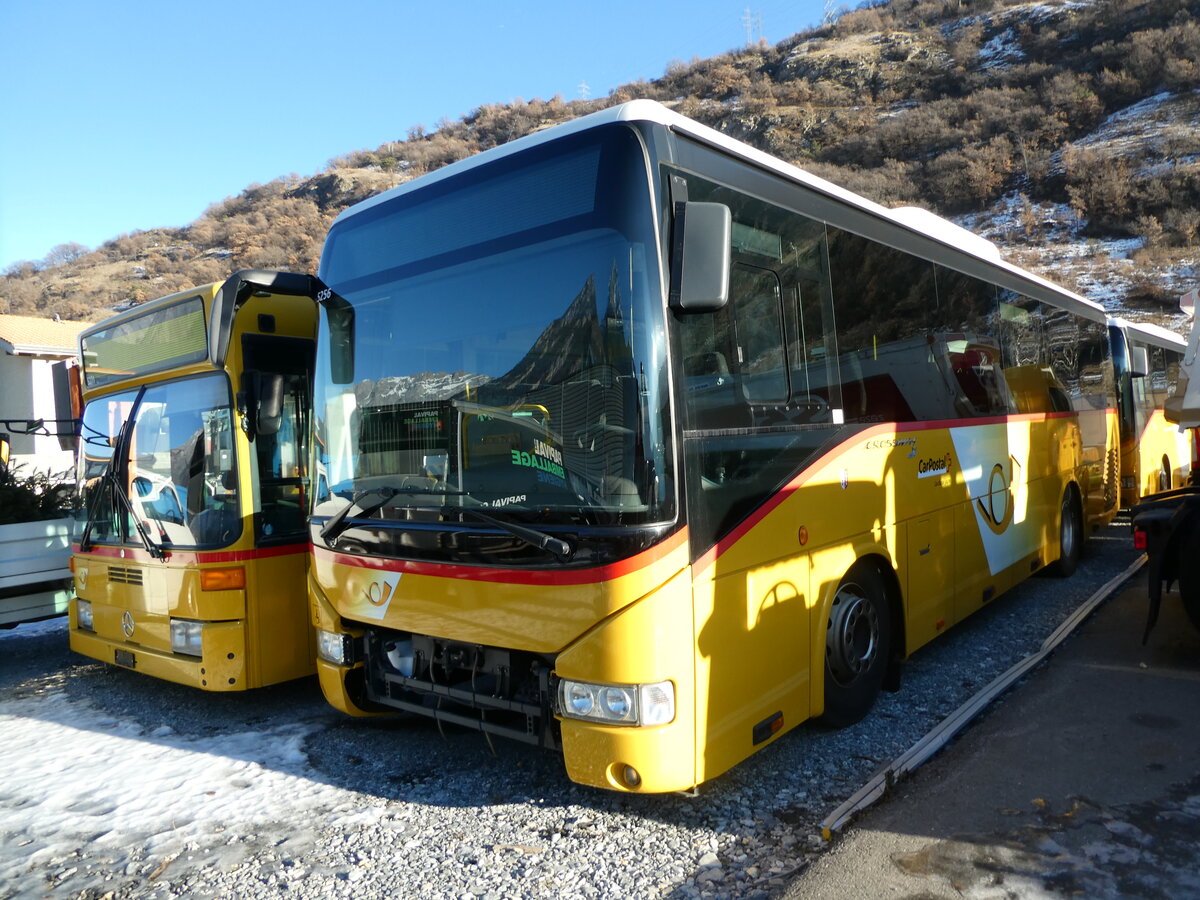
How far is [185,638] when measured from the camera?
5.44 m

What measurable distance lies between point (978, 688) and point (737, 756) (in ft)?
8.55

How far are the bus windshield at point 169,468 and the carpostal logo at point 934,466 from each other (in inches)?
182

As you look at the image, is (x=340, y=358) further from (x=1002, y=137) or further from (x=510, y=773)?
(x=1002, y=137)

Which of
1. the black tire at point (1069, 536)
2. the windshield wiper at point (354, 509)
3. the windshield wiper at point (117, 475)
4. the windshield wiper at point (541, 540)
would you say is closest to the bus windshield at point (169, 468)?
the windshield wiper at point (117, 475)

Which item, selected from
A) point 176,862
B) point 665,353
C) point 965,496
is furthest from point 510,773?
point 965,496

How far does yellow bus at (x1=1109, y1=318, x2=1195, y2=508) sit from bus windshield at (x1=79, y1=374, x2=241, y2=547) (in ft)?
35.8

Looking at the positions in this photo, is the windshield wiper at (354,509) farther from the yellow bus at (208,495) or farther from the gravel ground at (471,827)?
the gravel ground at (471,827)

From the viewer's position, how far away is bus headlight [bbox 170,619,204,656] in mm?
5375

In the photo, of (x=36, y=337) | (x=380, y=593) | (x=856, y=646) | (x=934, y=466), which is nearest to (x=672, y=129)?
(x=380, y=593)

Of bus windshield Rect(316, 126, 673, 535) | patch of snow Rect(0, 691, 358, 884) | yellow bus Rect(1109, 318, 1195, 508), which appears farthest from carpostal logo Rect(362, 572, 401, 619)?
yellow bus Rect(1109, 318, 1195, 508)

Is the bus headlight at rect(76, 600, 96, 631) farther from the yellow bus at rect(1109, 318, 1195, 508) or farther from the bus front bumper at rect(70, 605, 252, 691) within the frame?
the yellow bus at rect(1109, 318, 1195, 508)

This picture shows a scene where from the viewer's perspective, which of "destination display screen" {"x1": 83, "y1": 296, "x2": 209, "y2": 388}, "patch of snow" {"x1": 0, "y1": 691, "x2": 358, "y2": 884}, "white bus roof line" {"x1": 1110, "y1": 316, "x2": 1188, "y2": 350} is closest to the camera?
"patch of snow" {"x1": 0, "y1": 691, "x2": 358, "y2": 884}

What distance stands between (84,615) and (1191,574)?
8302 mm

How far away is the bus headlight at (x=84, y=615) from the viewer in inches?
252
